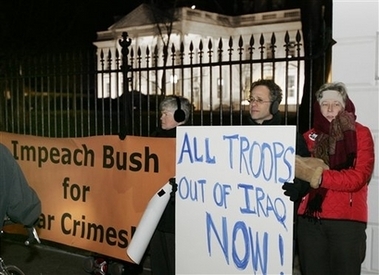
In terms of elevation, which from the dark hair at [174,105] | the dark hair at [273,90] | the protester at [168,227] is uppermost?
the dark hair at [273,90]

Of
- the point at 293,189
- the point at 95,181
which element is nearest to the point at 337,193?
the point at 293,189

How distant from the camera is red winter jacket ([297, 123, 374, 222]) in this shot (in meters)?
3.38

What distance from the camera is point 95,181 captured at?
5.19m

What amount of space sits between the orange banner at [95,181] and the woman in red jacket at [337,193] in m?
1.39

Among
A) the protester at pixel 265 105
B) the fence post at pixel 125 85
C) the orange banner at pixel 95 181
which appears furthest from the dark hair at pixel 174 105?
the fence post at pixel 125 85

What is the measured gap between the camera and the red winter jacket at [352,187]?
11.1 feet

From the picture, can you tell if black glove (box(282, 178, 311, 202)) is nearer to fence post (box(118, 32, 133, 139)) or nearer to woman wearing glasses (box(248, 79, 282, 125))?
woman wearing glasses (box(248, 79, 282, 125))

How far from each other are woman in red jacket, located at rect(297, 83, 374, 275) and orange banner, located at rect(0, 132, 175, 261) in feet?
4.55

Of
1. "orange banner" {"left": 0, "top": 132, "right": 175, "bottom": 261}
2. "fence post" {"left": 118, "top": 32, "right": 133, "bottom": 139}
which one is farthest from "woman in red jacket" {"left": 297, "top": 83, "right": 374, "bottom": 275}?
"fence post" {"left": 118, "top": 32, "right": 133, "bottom": 139}

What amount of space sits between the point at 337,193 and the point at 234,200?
0.72m

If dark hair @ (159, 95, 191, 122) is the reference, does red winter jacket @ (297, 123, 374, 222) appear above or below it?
below

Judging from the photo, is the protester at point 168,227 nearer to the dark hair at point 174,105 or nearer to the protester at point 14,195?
the dark hair at point 174,105

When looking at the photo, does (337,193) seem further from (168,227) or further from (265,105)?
(168,227)

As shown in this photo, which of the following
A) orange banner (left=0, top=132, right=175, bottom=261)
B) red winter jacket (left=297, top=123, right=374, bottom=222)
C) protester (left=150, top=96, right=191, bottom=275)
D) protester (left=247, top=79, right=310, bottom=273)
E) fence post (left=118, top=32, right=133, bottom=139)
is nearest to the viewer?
red winter jacket (left=297, top=123, right=374, bottom=222)
